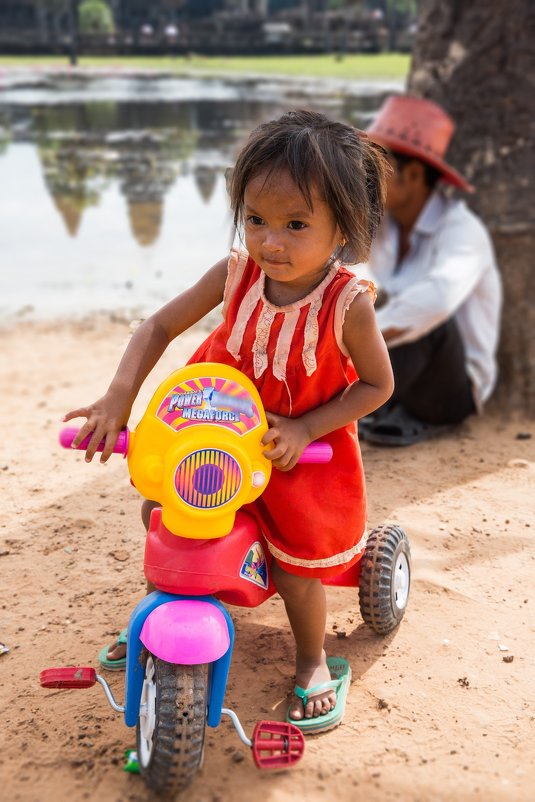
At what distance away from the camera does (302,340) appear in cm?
216

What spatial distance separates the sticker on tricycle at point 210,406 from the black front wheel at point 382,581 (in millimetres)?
788

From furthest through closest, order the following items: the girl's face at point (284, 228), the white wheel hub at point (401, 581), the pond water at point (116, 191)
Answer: the pond water at point (116, 191) → the white wheel hub at point (401, 581) → the girl's face at point (284, 228)

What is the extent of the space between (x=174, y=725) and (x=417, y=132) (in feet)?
10.6

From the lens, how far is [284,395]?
221 cm

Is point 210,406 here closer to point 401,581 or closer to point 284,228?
point 284,228

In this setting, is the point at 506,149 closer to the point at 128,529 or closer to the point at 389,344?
the point at 389,344

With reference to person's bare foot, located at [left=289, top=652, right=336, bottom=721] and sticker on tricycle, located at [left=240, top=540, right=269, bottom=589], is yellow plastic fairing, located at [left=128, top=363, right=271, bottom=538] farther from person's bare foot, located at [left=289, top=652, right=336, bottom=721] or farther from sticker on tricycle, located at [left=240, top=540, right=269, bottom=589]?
person's bare foot, located at [left=289, top=652, right=336, bottom=721]

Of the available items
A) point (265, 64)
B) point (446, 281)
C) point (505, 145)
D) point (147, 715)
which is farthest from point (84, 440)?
point (265, 64)

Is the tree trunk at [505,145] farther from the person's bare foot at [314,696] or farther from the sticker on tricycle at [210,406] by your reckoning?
the sticker on tricycle at [210,406]

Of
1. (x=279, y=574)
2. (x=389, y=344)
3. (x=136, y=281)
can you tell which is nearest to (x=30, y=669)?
(x=279, y=574)

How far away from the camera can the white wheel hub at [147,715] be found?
1.94m

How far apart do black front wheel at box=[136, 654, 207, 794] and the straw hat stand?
118 inches

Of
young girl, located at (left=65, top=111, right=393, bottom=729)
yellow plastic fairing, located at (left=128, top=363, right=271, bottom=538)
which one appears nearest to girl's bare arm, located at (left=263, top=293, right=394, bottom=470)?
young girl, located at (left=65, top=111, right=393, bottom=729)

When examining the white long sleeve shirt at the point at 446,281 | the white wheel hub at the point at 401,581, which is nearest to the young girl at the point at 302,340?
the white wheel hub at the point at 401,581
